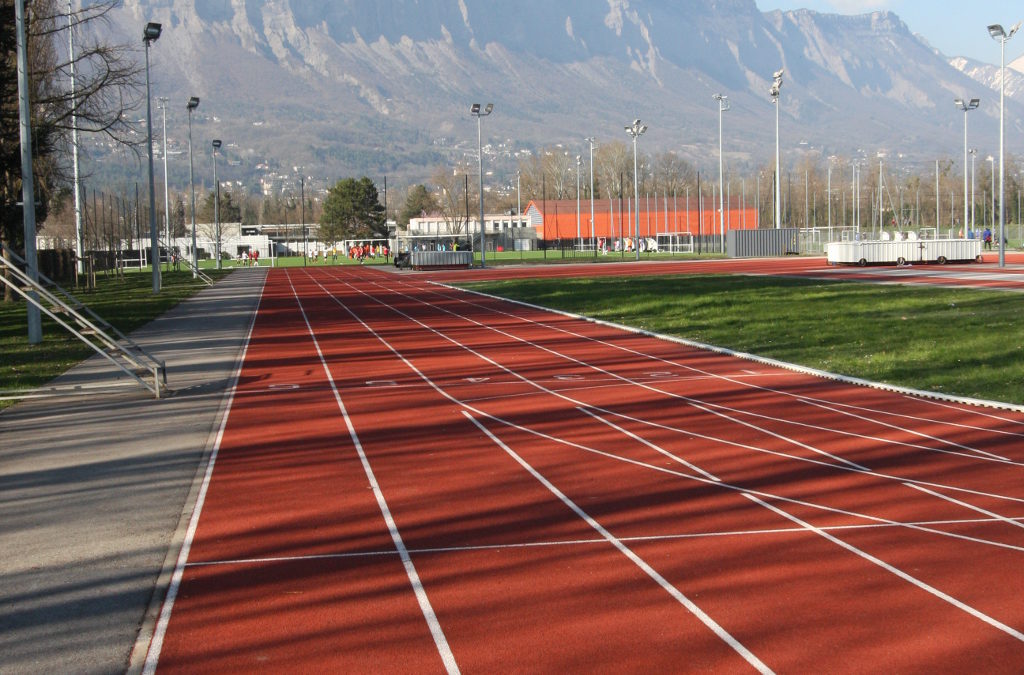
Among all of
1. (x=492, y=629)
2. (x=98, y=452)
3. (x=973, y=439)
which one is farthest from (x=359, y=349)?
(x=492, y=629)

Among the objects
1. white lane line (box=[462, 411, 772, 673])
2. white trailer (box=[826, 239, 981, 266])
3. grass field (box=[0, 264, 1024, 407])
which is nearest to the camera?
white lane line (box=[462, 411, 772, 673])

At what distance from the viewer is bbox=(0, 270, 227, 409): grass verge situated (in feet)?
60.7

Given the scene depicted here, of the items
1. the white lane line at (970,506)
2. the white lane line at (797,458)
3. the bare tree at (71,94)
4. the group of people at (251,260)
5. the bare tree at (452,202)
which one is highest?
the bare tree at (452,202)

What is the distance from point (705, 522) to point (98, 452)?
6.81 meters

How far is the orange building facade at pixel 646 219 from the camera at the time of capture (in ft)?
378

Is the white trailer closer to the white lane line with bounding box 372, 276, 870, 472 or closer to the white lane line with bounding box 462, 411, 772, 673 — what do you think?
the white lane line with bounding box 372, 276, 870, 472

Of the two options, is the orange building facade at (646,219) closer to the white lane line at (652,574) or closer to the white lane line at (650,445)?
the white lane line at (650,445)

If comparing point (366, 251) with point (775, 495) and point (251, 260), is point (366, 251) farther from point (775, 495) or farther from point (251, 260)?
point (775, 495)

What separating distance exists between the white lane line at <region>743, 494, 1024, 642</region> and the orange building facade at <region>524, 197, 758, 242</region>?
104 meters

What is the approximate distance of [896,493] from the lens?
30.7ft

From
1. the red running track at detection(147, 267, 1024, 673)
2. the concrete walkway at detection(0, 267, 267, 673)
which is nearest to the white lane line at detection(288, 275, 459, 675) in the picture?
the red running track at detection(147, 267, 1024, 673)

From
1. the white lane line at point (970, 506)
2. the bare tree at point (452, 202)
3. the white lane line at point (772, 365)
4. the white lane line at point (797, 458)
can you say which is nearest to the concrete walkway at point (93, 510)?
the white lane line at point (797, 458)

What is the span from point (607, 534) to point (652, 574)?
98 centimetres

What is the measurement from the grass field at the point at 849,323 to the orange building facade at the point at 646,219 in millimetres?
76653
